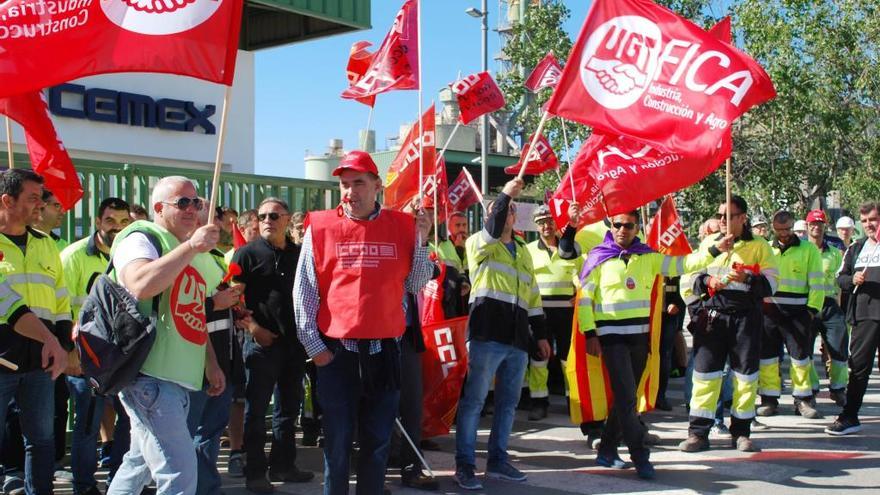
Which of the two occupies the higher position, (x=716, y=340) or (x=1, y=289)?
(x=1, y=289)

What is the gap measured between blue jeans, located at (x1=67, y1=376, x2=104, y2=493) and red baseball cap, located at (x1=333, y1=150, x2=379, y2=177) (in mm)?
2634

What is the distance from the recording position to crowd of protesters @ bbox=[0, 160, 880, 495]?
16.1 ft

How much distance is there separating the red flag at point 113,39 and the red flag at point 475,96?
16.7 ft

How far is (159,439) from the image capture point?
4578 millimetres

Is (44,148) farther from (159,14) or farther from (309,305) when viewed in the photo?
(309,305)

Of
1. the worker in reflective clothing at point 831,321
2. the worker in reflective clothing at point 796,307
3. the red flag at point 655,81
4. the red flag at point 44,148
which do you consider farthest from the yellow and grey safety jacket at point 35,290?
the worker in reflective clothing at point 831,321

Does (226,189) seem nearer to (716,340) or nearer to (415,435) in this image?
(415,435)

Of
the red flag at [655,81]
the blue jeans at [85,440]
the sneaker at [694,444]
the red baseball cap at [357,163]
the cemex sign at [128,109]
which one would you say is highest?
the cemex sign at [128,109]

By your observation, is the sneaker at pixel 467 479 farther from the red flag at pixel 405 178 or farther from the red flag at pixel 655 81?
the red flag at pixel 405 178

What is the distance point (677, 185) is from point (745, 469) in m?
2.32

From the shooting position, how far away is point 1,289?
19.4ft

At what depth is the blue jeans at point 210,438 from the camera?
5.82m

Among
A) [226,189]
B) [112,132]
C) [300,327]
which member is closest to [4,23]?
[300,327]

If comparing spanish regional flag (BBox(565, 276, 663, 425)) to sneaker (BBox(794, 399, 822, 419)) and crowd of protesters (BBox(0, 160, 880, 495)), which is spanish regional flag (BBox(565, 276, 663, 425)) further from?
sneaker (BBox(794, 399, 822, 419))
